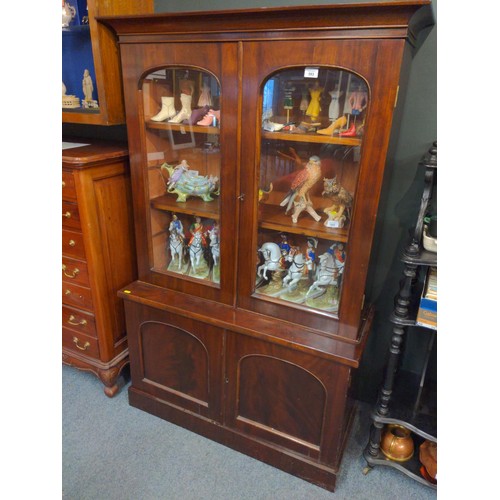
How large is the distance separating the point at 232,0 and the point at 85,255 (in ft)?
4.02

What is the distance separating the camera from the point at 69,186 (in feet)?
5.07

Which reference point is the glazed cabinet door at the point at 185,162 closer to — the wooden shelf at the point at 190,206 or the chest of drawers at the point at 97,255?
the wooden shelf at the point at 190,206

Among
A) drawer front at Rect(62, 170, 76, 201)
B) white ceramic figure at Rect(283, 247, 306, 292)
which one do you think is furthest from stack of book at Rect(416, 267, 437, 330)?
drawer front at Rect(62, 170, 76, 201)

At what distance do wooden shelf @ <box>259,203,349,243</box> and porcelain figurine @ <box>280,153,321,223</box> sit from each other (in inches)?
0.7

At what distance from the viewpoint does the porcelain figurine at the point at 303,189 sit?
135cm

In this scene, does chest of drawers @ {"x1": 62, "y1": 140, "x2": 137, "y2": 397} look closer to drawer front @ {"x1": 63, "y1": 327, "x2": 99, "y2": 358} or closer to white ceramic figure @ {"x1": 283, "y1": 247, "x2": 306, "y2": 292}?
drawer front @ {"x1": 63, "y1": 327, "x2": 99, "y2": 358}

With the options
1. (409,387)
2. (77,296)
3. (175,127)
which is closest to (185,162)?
(175,127)

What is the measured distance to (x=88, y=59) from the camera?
5.37ft

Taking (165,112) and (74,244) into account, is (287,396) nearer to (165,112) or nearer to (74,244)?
(74,244)

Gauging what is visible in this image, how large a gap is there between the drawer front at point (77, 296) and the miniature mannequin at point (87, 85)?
33.2 inches

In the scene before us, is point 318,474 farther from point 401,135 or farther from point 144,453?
point 401,135

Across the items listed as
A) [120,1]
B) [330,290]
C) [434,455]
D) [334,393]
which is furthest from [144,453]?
[120,1]

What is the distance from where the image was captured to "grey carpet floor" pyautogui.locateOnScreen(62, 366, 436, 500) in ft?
4.96

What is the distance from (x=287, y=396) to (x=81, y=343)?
1.06 meters
